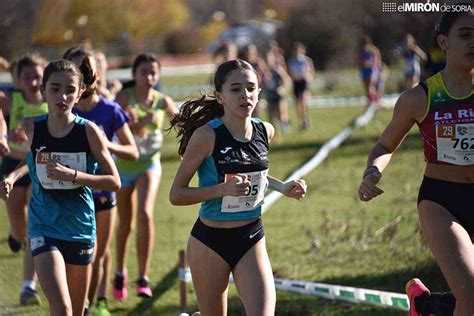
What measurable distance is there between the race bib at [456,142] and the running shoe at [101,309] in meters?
3.31

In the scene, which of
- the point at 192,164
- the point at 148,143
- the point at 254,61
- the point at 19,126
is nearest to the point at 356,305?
the point at 148,143

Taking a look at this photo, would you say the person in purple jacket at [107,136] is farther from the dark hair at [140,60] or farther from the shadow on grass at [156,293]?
the dark hair at [140,60]

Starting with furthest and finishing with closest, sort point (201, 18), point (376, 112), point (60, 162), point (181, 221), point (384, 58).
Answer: point (201, 18) → point (384, 58) → point (376, 112) → point (181, 221) → point (60, 162)

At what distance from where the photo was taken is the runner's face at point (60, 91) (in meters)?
6.23

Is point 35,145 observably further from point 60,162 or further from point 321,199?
point 321,199

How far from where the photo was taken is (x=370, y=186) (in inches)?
218

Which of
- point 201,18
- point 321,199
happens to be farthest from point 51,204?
point 201,18

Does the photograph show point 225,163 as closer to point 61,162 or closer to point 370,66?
point 61,162

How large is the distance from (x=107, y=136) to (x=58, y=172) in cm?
172

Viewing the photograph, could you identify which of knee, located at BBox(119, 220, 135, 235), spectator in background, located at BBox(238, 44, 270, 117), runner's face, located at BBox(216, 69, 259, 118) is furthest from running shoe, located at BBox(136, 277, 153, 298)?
spectator in background, located at BBox(238, 44, 270, 117)

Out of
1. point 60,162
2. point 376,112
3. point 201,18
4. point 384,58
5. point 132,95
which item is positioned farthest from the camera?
point 201,18

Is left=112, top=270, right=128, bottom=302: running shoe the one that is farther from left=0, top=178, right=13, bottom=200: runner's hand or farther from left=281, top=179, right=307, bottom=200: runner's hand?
left=281, top=179, right=307, bottom=200: runner's hand

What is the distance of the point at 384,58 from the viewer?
30.1 meters

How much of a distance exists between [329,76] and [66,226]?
31920 mm
